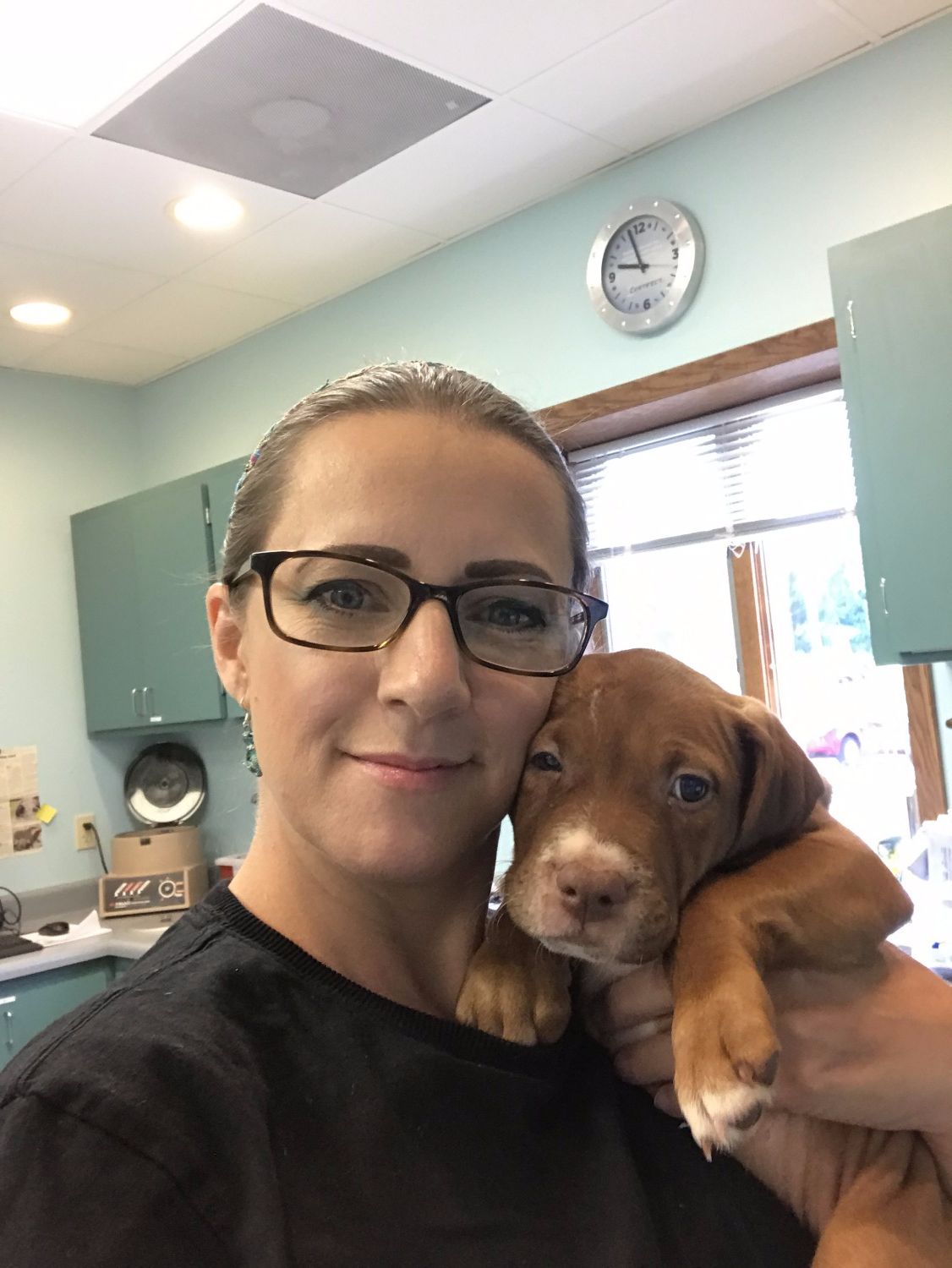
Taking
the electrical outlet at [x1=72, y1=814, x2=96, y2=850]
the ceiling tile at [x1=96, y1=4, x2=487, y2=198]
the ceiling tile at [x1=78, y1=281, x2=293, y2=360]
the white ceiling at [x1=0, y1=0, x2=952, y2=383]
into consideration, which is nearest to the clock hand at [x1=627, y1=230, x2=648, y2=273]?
the white ceiling at [x1=0, y1=0, x2=952, y2=383]

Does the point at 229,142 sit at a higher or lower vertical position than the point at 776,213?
higher

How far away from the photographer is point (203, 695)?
12.8 feet

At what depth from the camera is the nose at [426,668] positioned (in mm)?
942

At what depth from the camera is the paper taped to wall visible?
168 inches

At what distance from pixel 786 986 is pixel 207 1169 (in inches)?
23.0

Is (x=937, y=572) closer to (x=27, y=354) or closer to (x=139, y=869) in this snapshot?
(x=139, y=869)

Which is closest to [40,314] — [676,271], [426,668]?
[676,271]

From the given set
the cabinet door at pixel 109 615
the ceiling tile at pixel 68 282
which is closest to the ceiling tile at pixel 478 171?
the ceiling tile at pixel 68 282

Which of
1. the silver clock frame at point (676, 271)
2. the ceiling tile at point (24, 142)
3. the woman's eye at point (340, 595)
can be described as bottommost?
the woman's eye at point (340, 595)

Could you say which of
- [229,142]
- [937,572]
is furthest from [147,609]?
[937,572]

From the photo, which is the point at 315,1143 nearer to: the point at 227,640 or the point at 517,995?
the point at 517,995

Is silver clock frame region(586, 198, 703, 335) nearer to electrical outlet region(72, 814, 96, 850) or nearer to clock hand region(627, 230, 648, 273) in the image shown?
clock hand region(627, 230, 648, 273)

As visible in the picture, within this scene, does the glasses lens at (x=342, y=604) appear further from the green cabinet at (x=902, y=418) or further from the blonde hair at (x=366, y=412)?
the green cabinet at (x=902, y=418)

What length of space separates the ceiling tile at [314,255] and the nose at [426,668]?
2527 millimetres
